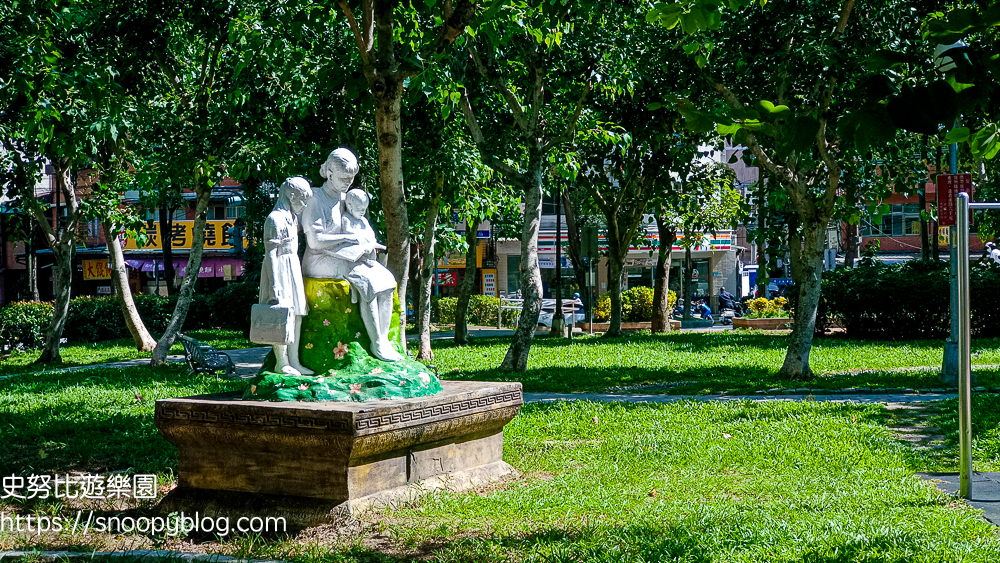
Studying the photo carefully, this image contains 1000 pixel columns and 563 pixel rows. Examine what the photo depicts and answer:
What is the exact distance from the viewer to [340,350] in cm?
664

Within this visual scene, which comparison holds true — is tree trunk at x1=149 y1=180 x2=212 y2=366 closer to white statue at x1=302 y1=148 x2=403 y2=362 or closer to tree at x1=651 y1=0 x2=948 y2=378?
tree at x1=651 y1=0 x2=948 y2=378

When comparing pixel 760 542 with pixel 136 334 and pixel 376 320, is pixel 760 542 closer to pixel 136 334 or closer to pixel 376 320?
pixel 376 320

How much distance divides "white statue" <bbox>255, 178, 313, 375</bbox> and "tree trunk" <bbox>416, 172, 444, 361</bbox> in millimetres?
9002

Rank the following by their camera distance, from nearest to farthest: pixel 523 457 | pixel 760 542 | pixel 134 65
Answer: pixel 760 542, pixel 523 457, pixel 134 65

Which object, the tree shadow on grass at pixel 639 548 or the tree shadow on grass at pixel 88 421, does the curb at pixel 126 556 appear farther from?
the tree shadow on grass at pixel 88 421

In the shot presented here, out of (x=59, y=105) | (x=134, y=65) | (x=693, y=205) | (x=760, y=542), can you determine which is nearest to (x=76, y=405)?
(x=59, y=105)

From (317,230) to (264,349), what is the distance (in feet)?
50.7

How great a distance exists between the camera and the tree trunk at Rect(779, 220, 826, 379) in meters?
13.4

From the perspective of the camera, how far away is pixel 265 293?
254 inches

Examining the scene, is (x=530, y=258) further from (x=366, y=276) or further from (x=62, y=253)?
(x=62, y=253)

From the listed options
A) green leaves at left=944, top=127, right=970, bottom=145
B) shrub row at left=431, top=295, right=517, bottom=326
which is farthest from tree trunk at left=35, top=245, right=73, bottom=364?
green leaves at left=944, top=127, right=970, bottom=145

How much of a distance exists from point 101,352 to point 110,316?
624 cm

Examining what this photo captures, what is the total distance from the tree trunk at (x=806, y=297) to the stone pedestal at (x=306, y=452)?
8239 mm

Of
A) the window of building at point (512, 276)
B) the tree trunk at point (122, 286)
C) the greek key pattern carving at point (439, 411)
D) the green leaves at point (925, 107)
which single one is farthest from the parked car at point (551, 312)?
the green leaves at point (925, 107)
